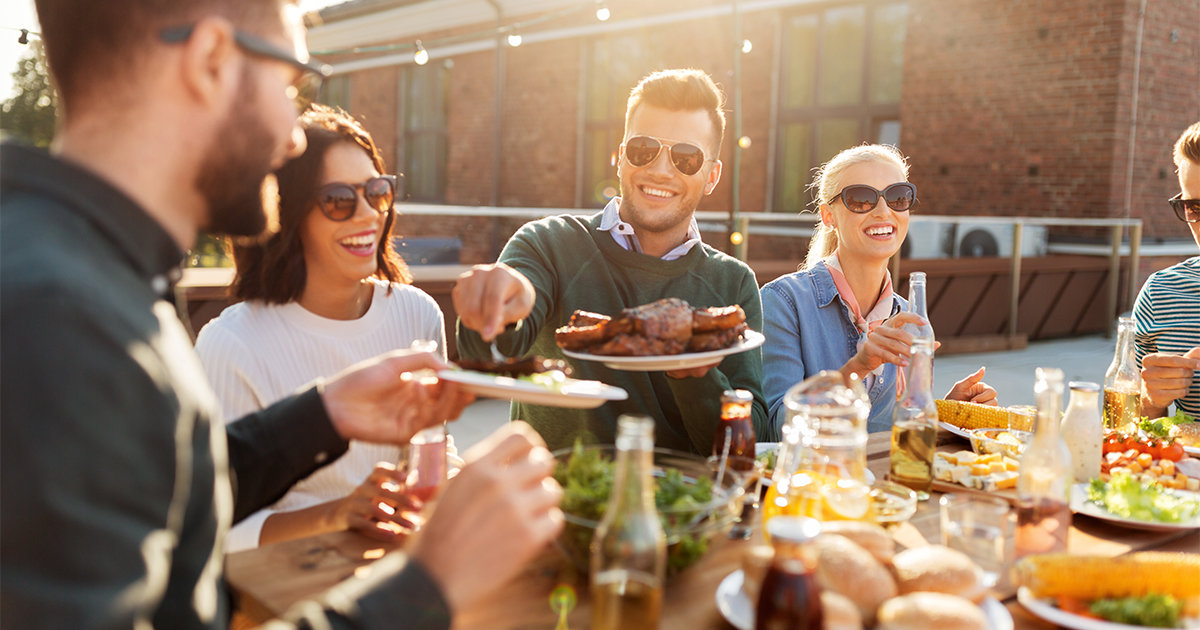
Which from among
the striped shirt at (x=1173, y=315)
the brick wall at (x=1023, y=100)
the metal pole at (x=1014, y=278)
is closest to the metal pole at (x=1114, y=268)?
the brick wall at (x=1023, y=100)

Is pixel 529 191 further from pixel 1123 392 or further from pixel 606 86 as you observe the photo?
pixel 1123 392

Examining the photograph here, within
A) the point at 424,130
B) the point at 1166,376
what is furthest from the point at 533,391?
the point at 424,130

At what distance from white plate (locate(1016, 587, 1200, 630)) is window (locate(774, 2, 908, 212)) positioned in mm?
10918

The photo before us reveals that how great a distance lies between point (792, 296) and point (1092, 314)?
28.0 ft

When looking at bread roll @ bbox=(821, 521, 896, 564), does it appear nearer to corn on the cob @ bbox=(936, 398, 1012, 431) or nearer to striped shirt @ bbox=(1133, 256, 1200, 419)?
corn on the cob @ bbox=(936, 398, 1012, 431)

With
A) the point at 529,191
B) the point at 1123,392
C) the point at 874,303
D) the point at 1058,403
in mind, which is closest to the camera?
the point at 1058,403

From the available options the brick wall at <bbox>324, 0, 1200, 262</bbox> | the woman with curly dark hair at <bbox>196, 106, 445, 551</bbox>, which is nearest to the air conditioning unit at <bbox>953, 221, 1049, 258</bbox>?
the brick wall at <bbox>324, 0, 1200, 262</bbox>

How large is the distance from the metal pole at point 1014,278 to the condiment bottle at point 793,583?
899 cm

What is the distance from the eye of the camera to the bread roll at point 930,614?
1259 millimetres

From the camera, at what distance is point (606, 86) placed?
14922 mm

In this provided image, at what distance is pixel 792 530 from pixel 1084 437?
1280mm

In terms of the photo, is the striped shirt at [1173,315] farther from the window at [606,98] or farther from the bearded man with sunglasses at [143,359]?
the window at [606,98]

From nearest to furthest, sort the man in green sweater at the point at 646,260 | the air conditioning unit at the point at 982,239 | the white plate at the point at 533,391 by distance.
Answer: the white plate at the point at 533,391
the man in green sweater at the point at 646,260
the air conditioning unit at the point at 982,239

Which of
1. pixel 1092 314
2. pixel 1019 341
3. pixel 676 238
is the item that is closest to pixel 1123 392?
pixel 676 238
